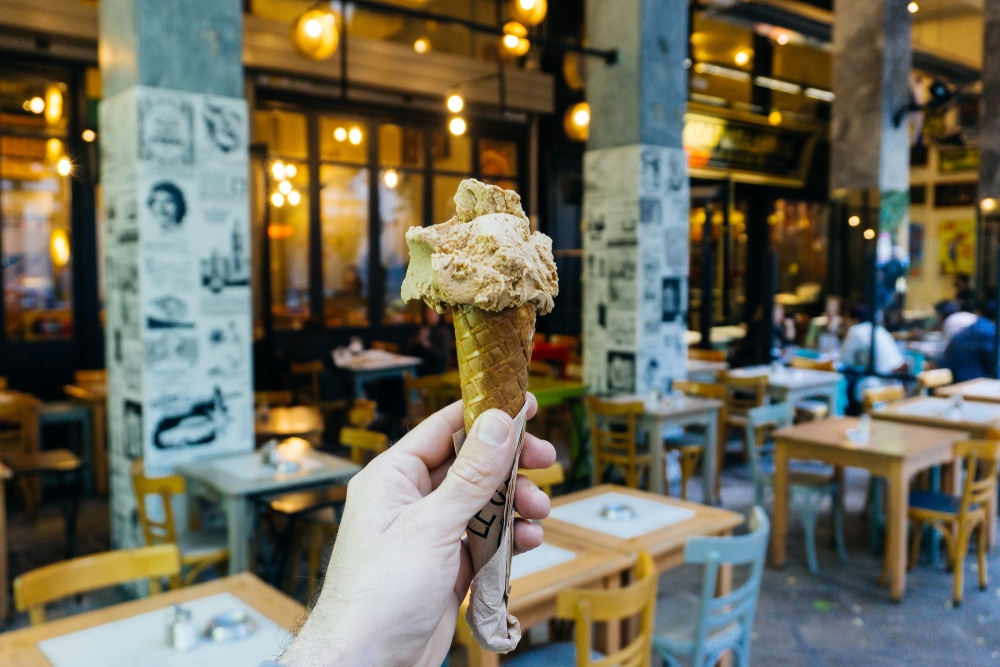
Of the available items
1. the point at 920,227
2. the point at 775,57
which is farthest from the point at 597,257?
the point at 920,227

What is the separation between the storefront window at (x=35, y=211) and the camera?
8.31 m

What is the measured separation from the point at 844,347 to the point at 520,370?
28.8 ft

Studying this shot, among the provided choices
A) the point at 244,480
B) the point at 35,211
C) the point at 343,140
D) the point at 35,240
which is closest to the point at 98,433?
the point at 35,240

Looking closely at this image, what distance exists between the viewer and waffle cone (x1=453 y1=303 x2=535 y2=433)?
132 cm

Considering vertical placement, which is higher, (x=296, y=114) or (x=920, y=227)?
(x=296, y=114)

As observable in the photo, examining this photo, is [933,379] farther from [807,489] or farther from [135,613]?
[135,613]

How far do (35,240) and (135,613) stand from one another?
7547 millimetres

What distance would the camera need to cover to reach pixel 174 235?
4516mm

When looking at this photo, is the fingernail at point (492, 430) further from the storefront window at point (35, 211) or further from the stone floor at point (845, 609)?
the storefront window at point (35, 211)

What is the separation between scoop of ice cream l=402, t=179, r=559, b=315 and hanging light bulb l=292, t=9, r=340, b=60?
20.9ft

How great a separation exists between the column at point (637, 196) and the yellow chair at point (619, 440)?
0.54 meters

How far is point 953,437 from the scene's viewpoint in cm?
540

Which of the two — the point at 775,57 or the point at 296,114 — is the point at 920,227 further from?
the point at 296,114

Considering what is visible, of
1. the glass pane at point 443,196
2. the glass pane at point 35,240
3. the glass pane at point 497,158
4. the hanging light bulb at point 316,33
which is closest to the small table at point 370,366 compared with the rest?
the glass pane at point 35,240
